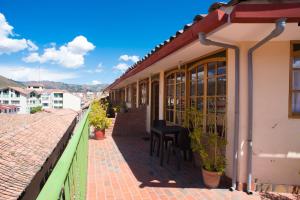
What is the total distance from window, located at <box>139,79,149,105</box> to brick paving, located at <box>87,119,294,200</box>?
495 cm

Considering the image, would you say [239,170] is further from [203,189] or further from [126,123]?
[126,123]

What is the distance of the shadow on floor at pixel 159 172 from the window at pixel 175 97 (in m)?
1.42

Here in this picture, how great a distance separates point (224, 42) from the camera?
3984 millimetres

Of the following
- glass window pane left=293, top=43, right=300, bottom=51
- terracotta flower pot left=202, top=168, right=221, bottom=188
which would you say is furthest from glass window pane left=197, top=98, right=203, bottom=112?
glass window pane left=293, top=43, right=300, bottom=51

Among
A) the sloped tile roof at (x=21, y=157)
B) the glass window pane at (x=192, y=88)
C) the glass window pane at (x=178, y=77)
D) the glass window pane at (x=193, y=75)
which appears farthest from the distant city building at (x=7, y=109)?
the glass window pane at (x=193, y=75)

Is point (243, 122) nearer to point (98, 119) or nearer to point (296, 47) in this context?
point (296, 47)

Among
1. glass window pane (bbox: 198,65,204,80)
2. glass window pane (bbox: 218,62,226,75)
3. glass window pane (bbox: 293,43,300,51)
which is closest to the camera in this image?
glass window pane (bbox: 293,43,300,51)

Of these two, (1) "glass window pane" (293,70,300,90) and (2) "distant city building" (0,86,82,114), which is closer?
(1) "glass window pane" (293,70,300,90)

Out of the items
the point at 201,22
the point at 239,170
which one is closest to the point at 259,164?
the point at 239,170

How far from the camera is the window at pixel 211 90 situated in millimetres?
4742

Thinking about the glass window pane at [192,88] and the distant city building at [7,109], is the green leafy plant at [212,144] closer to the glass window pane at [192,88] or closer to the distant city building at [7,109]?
the glass window pane at [192,88]

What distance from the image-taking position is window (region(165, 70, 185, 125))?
7.02 metres

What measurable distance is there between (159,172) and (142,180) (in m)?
0.58

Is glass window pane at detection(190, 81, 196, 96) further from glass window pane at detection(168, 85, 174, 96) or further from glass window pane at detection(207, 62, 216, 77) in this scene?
glass window pane at detection(168, 85, 174, 96)
